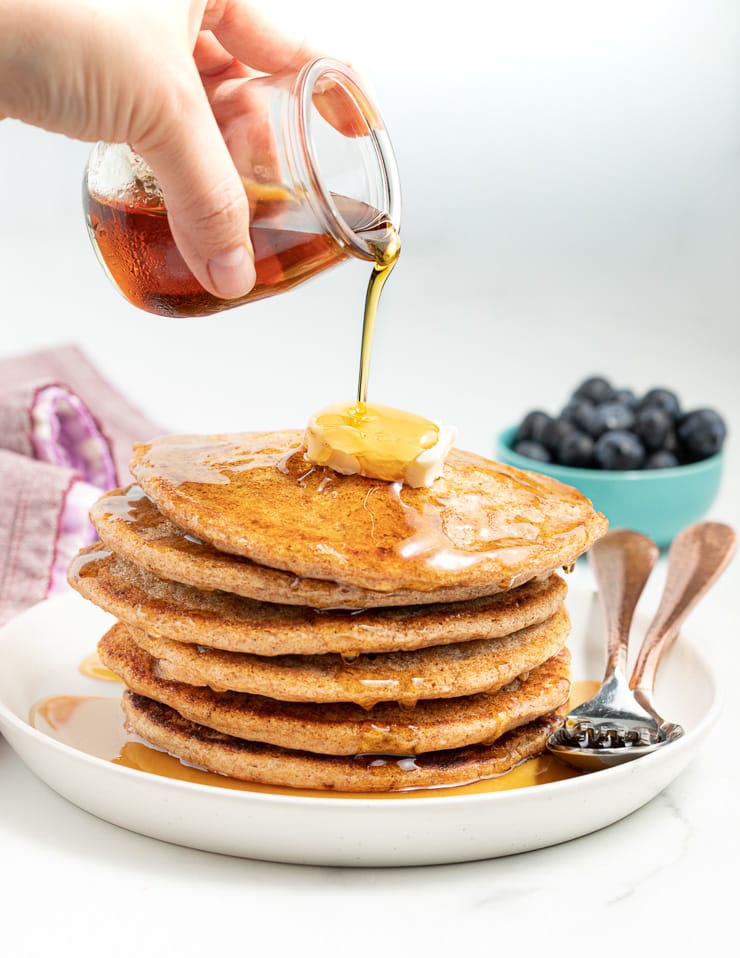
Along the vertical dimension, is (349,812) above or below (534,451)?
below

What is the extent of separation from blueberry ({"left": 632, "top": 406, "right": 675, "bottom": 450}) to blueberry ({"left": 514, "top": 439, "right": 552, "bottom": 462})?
0.91 feet

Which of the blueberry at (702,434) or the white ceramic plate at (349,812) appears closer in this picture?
the white ceramic plate at (349,812)

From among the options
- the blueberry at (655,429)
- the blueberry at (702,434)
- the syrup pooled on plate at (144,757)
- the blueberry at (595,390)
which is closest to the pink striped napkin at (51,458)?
the syrup pooled on plate at (144,757)

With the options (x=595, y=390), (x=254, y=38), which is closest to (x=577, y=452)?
(x=595, y=390)

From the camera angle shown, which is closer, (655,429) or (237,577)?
(237,577)

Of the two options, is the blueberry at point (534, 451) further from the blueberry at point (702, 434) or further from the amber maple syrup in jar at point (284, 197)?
the amber maple syrup in jar at point (284, 197)

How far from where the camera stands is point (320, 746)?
191cm

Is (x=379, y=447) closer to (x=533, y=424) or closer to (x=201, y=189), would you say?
(x=201, y=189)

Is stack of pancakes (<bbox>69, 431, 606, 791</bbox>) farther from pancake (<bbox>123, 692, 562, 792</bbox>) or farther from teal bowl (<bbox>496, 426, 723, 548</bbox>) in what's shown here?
teal bowl (<bbox>496, 426, 723, 548</bbox>)

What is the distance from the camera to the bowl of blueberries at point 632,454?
3328 mm

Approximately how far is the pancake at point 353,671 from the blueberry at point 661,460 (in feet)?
5.18

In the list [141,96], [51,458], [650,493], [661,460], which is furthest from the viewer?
[661,460]

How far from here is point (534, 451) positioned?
354 centimetres

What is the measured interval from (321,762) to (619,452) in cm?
176
